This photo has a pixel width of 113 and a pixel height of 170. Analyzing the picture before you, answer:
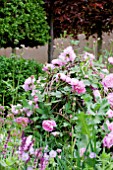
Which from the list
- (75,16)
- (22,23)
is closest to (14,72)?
(22,23)

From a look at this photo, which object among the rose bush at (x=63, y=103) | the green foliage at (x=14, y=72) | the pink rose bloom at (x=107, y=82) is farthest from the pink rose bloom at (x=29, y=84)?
the green foliage at (x=14, y=72)

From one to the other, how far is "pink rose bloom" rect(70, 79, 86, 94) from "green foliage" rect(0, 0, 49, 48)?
11.6 ft

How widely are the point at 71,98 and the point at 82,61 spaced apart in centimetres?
39

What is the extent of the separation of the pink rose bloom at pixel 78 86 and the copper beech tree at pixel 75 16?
4.67 meters

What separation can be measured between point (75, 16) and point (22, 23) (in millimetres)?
1367

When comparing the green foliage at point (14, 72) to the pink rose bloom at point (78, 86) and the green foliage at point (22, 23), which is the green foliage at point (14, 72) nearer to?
the green foliage at point (22, 23)

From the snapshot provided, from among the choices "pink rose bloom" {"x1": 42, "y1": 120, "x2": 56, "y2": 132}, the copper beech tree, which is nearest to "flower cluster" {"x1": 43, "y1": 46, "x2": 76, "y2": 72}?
"pink rose bloom" {"x1": 42, "y1": 120, "x2": 56, "y2": 132}

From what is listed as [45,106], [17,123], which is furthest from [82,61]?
[17,123]

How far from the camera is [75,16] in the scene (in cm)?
764

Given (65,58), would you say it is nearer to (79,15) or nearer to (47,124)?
(47,124)

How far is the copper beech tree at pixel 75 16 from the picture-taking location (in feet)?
24.4

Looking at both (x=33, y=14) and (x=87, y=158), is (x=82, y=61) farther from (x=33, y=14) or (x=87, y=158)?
(x=33, y=14)

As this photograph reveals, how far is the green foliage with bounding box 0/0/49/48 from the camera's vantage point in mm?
6328

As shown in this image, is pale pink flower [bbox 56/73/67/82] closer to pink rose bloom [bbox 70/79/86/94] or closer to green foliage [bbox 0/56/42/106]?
pink rose bloom [bbox 70/79/86/94]
